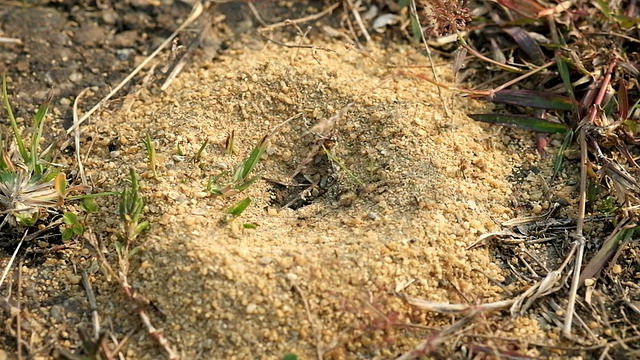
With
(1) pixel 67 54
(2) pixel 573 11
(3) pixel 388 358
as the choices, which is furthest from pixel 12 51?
(2) pixel 573 11

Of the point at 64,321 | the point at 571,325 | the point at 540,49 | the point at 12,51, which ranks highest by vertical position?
the point at 12,51

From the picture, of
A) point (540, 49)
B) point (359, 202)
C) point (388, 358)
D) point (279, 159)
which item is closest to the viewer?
point (388, 358)

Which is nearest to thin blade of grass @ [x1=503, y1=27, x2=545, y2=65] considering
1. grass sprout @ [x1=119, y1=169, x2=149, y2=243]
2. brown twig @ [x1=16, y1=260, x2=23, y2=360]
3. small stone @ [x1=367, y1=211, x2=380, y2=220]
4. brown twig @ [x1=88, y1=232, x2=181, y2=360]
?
small stone @ [x1=367, y1=211, x2=380, y2=220]

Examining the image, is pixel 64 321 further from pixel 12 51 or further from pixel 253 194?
pixel 12 51

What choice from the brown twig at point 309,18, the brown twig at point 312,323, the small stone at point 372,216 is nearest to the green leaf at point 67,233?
the brown twig at point 312,323

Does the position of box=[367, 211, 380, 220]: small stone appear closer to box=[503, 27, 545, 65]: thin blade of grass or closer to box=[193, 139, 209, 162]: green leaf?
box=[193, 139, 209, 162]: green leaf

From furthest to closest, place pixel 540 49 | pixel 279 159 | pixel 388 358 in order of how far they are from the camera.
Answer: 1. pixel 540 49
2. pixel 279 159
3. pixel 388 358
